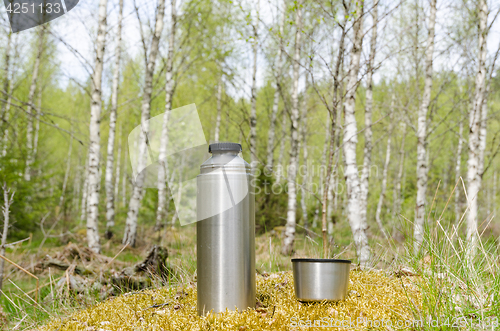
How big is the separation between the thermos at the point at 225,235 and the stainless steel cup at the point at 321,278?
13.7 inches

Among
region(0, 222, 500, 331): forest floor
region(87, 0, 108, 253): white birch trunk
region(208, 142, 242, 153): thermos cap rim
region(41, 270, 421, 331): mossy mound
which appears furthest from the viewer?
region(87, 0, 108, 253): white birch trunk

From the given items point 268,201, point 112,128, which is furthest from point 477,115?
point 112,128

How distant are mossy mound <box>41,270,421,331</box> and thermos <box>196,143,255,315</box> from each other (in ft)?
0.42

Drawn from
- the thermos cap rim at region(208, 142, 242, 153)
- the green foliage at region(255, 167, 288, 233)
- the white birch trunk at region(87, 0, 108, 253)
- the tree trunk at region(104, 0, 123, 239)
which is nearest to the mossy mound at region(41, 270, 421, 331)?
the thermos cap rim at region(208, 142, 242, 153)

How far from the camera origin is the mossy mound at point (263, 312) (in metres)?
2.21

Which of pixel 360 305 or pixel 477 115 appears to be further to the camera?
pixel 477 115

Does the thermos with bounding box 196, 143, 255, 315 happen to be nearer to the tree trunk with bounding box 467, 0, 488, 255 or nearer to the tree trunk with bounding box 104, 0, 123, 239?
the tree trunk with bounding box 467, 0, 488, 255

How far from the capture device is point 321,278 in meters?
2.49

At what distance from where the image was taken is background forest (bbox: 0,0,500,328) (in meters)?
4.84

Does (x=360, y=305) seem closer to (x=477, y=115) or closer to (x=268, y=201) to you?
(x=477, y=115)

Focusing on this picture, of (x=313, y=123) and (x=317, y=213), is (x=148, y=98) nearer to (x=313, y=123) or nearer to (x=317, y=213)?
(x=317, y=213)

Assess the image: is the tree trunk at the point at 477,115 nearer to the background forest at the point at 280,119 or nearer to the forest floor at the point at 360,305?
the background forest at the point at 280,119

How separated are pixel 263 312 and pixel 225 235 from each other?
0.60 metres

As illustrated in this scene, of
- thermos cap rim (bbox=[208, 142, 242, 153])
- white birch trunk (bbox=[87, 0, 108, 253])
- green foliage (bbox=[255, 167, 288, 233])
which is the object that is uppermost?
white birch trunk (bbox=[87, 0, 108, 253])
